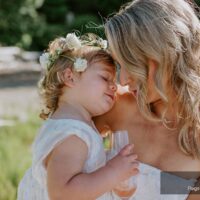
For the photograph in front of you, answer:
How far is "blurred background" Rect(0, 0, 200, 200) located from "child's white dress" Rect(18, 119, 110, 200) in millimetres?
2113

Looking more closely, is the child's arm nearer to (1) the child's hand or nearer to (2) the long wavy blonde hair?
(1) the child's hand

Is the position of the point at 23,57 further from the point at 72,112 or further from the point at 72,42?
the point at 72,112

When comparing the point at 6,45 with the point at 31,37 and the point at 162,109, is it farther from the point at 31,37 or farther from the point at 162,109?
the point at 162,109

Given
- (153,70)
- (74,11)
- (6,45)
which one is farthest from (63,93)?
(74,11)

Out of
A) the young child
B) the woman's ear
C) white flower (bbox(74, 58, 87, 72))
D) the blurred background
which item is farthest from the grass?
the woman's ear

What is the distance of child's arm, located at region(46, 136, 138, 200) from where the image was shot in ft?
7.95

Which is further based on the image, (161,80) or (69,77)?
(69,77)

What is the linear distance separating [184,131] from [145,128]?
0.58 ft

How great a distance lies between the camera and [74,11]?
18.5m

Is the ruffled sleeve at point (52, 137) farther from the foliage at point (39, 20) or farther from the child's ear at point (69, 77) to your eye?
the foliage at point (39, 20)

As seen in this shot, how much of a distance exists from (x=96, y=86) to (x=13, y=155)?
115 inches

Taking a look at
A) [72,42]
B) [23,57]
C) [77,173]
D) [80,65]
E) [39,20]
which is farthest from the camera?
[39,20]

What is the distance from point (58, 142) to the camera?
2.49 meters

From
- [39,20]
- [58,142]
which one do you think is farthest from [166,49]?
[39,20]
